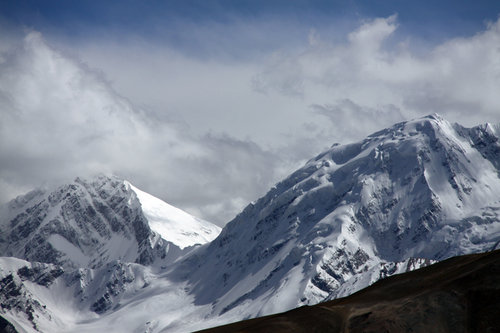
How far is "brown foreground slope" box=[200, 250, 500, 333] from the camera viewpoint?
82.1 meters

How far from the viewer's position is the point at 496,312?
80.1 m

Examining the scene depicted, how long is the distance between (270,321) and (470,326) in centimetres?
2204

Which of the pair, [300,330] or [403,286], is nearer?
[300,330]

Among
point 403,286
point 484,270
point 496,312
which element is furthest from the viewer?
point 403,286

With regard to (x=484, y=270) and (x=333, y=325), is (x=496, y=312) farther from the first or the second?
(x=333, y=325)

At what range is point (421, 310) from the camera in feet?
276

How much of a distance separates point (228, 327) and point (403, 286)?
22.0m

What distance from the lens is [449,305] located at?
84.0m

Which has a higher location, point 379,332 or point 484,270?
point 484,270

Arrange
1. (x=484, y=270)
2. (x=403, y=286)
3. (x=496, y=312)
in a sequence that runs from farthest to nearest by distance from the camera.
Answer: (x=403, y=286) → (x=484, y=270) → (x=496, y=312)

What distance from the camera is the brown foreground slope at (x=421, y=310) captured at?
8212 cm

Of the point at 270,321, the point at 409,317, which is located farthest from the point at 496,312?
the point at 270,321

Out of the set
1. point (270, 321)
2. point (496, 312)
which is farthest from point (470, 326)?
point (270, 321)

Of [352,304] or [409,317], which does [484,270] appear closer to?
[409,317]
